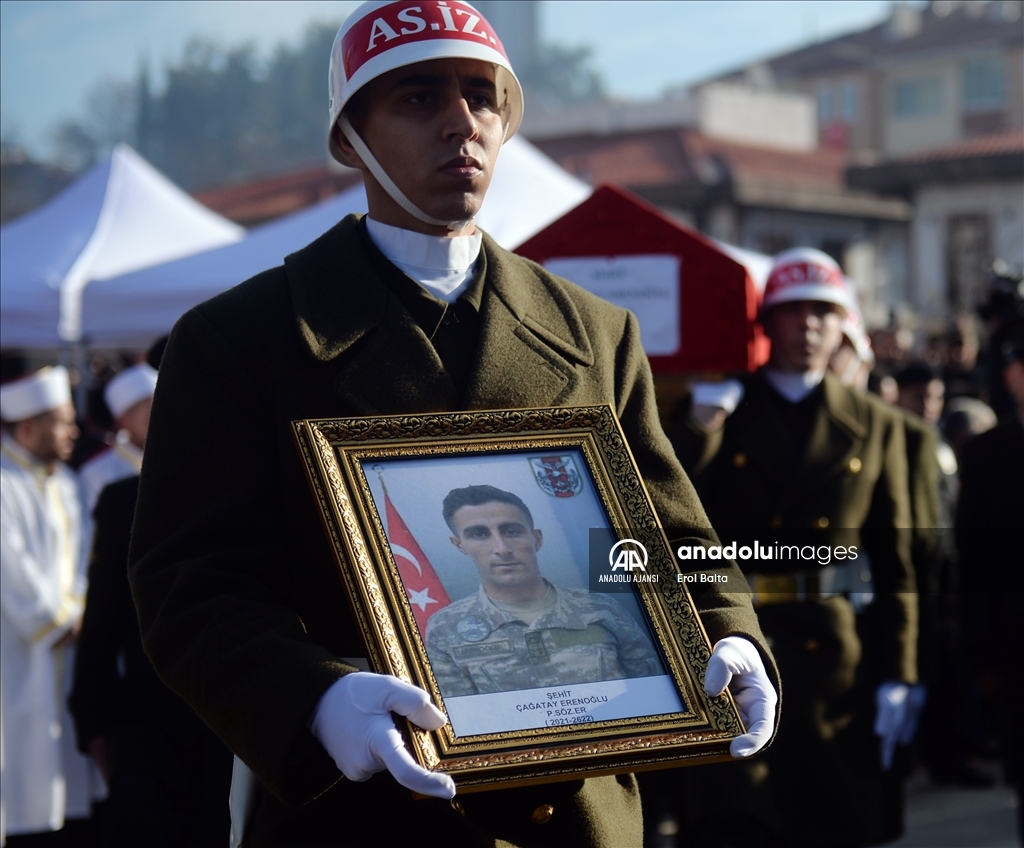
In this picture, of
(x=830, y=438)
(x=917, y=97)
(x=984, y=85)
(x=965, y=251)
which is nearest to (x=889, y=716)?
(x=830, y=438)

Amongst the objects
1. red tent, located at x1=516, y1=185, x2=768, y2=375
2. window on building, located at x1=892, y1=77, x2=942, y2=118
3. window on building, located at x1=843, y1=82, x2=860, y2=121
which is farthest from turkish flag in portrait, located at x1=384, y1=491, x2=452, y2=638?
window on building, located at x1=843, y1=82, x2=860, y2=121

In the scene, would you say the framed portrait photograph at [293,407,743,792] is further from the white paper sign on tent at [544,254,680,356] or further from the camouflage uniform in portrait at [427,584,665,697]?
the white paper sign on tent at [544,254,680,356]

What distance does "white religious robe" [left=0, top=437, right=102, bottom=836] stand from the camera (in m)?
5.07

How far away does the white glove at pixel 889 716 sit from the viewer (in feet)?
16.8

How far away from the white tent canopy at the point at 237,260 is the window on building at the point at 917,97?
120ft

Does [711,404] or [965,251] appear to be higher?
[965,251]

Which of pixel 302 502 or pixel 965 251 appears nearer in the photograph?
pixel 302 502

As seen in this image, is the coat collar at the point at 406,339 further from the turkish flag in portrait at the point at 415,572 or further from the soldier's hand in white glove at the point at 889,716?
the soldier's hand in white glove at the point at 889,716

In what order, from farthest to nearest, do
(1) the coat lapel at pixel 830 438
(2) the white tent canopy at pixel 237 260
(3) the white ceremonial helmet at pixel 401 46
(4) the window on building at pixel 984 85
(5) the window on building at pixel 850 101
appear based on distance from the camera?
1. (5) the window on building at pixel 850 101
2. (4) the window on building at pixel 984 85
3. (2) the white tent canopy at pixel 237 260
4. (1) the coat lapel at pixel 830 438
5. (3) the white ceremonial helmet at pixel 401 46

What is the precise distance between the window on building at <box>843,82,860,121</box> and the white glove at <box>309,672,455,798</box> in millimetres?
46117

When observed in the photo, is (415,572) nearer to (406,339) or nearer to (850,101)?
(406,339)

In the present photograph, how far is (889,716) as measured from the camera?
16.9 ft

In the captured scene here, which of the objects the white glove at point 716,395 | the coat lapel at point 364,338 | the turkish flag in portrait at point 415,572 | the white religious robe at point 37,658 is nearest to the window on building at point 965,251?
the white glove at point 716,395

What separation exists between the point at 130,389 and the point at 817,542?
93.0 inches
